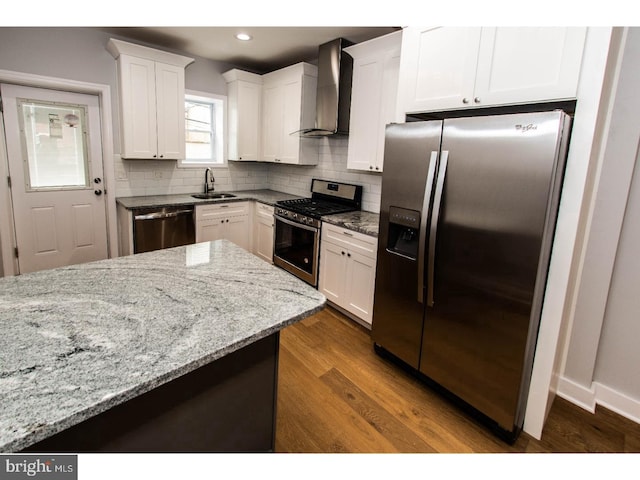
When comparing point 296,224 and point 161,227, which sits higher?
point 296,224

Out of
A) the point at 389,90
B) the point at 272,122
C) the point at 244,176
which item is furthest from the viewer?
the point at 244,176

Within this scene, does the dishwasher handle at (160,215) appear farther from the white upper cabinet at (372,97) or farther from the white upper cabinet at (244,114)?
the white upper cabinet at (372,97)

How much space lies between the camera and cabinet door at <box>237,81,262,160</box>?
166 inches

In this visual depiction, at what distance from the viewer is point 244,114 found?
4262 mm

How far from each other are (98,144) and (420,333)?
3.68m

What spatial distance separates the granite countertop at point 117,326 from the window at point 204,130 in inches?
119

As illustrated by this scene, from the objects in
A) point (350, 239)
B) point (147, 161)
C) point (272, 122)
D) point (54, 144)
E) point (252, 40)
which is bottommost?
point (350, 239)

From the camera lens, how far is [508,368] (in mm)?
1758

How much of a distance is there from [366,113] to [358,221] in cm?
98

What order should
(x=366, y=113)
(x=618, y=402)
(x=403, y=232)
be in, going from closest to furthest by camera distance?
(x=618, y=402), (x=403, y=232), (x=366, y=113)

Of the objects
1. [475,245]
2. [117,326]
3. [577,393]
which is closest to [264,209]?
[475,245]

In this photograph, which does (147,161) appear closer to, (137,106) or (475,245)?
(137,106)

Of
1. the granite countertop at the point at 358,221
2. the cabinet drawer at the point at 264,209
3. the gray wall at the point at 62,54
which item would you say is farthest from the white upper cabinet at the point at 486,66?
the gray wall at the point at 62,54
